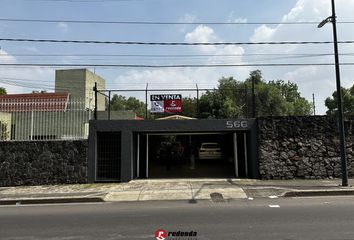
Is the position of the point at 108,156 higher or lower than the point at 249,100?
lower

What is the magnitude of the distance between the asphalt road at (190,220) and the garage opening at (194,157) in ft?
24.0

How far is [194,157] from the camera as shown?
25.6 meters

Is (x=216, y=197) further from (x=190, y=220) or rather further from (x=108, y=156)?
(x=108, y=156)

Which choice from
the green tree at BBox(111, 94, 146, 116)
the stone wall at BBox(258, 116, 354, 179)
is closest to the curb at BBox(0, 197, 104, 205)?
the stone wall at BBox(258, 116, 354, 179)

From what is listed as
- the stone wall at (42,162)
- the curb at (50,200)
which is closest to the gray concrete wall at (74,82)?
the stone wall at (42,162)

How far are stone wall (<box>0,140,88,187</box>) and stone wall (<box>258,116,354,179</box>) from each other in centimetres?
854

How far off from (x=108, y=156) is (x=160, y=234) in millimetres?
11141

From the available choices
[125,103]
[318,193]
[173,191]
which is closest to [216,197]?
[173,191]

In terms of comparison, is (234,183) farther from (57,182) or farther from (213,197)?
(57,182)

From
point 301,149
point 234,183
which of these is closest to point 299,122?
point 301,149

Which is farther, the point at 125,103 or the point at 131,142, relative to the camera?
the point at 125,103

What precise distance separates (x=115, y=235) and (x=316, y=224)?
431 centimetres

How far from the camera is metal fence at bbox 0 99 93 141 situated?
18734mm

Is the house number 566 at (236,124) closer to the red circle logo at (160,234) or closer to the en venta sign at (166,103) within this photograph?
the en venta sign at (166,103)
